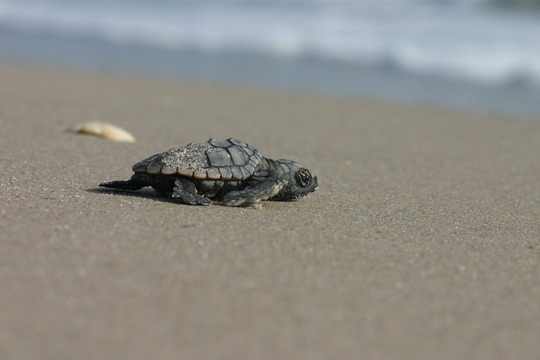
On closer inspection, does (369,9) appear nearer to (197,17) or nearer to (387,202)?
(197,17)

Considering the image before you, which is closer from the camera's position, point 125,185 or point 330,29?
point 125,185

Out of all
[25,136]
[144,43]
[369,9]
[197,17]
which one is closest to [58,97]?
[25,136]

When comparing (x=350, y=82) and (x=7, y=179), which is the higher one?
(x=350, y=82)

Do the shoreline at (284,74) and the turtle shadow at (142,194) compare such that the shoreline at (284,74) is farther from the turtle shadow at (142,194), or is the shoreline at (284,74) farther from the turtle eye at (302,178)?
the turtle shadow at (142,194)

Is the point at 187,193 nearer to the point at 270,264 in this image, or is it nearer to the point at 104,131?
the point at 270,264

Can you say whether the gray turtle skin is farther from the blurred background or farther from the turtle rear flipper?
the blurred background

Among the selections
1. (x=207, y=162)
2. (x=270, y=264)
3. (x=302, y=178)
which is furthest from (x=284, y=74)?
(x=270, y=264)
